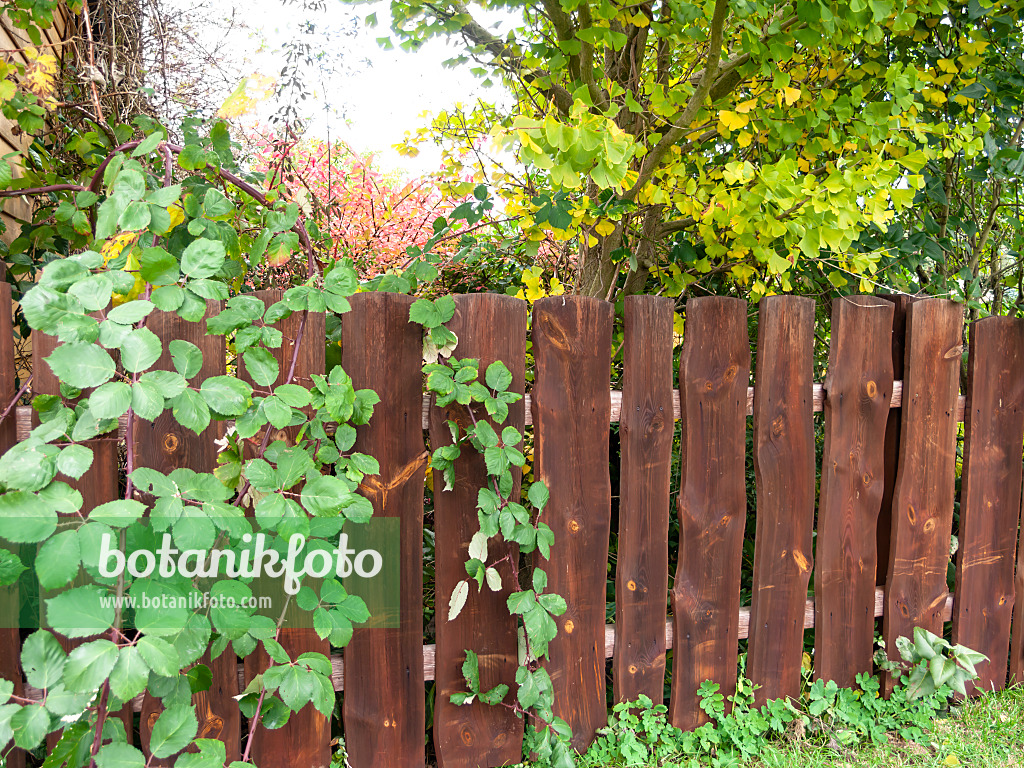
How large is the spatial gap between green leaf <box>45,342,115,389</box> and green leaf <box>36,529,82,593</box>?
0.24 m

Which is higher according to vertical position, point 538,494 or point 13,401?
point 13,401

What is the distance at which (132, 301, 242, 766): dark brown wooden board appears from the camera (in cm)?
153

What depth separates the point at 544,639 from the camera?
1627mm

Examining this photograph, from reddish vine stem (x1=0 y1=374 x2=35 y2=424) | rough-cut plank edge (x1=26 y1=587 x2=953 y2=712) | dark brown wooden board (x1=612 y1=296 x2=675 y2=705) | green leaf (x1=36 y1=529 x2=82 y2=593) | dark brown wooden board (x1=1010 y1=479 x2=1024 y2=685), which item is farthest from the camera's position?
dark brown wooden board (x1=1010 y1=479 x2=1024 y2=685)

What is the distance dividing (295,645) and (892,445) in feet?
6.80

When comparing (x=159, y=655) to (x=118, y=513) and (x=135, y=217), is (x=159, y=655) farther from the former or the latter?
(x=135, y=217)

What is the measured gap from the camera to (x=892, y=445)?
221cm

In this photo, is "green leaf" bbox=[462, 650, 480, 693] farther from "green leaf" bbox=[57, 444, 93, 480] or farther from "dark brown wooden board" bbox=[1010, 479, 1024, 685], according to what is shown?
"dark brown wooden board" bbox=[1010, 479, 1024, 685]

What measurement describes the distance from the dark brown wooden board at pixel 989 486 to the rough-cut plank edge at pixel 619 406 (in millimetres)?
98

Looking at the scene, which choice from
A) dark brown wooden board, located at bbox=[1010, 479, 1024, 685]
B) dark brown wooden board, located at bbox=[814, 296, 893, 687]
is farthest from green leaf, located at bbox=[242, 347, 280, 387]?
dark brown wooden board, located at bbox=[1010, 479, 1024, 685]

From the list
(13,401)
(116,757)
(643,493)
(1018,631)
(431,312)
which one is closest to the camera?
(116,757)

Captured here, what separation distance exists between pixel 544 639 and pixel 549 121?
1299mm

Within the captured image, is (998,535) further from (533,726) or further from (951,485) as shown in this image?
(533,726)

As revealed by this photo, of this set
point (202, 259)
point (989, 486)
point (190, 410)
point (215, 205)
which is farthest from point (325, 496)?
point (989, 486)
